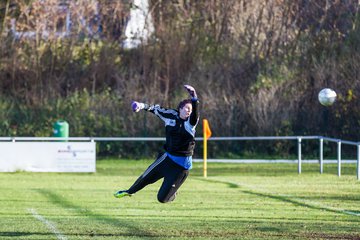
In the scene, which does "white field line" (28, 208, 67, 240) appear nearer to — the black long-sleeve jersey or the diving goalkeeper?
the diving goalkeeper

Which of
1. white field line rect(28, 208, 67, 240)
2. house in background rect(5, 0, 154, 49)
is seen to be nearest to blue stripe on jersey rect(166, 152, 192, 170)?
white field line rect(28, 208, 67, 240)

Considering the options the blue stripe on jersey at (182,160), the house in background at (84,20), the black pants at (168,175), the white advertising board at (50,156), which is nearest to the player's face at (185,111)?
the blue stripe on jersey at (182,160)

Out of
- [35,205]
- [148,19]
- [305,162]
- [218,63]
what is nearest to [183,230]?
[35,205]

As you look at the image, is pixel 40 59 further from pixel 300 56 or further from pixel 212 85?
pixel 300 56

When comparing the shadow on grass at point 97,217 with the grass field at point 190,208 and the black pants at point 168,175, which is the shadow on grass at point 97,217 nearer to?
the grass field at point 190,208

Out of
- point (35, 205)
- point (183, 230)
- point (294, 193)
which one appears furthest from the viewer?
point (294, 193)

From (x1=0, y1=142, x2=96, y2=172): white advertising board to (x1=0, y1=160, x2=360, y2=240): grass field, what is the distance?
38cm

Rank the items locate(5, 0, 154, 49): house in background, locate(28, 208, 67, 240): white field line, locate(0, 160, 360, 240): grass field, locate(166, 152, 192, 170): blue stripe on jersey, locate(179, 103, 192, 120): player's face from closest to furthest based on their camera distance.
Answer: locate(28, 208, 67, 240): white field line → locate(179, 103, 192, 120): player's face → locate(0, 160, 360, 240): grass field → locate(166, 152, 192, 170): blue stripe on jersey → locate(5, 0, 154, 49): house in background

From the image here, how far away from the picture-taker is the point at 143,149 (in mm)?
37375

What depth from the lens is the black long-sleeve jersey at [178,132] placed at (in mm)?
13719

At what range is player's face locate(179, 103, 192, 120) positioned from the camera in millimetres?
13508

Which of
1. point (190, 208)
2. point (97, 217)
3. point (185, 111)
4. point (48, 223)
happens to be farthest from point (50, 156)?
point (185, 111)

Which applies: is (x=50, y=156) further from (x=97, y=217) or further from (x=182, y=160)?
(x=182, y=160)

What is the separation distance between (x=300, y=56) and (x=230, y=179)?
14.6 metres
